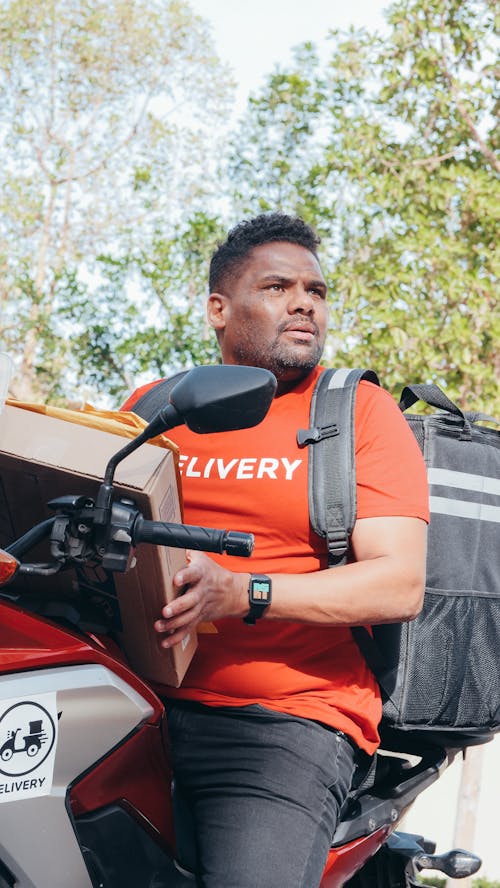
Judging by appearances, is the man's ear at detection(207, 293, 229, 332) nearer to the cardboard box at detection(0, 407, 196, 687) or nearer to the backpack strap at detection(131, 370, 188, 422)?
the backpack strap at detection(131, 370, 188, 422)

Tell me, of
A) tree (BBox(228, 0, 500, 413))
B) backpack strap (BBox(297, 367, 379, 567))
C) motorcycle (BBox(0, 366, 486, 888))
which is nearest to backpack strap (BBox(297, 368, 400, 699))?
backpack strap (BBox(297, 367, 379, 567))

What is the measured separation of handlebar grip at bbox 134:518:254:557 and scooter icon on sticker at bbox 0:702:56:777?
0.32m

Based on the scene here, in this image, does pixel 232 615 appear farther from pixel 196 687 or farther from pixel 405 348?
pixel 405 348

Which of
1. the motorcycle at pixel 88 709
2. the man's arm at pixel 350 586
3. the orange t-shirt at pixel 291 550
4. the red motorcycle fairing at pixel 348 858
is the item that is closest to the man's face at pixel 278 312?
the orange t-shirt at pixel 291 550

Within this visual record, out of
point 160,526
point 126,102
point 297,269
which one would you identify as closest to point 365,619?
point 160,526

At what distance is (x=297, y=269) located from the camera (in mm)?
2760

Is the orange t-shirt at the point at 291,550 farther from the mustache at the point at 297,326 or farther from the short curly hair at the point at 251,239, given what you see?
the short curly hair at the point at 251,239

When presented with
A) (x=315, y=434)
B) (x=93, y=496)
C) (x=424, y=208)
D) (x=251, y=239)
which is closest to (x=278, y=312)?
(x=251, y=239)

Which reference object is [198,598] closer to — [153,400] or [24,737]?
[24,737]

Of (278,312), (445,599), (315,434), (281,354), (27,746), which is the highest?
(278,312)

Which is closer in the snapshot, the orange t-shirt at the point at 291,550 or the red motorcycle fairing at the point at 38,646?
the red motorcycle fairing at the point at 38,646

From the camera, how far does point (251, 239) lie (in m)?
2.91

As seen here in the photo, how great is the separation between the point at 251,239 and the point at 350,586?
1.21m

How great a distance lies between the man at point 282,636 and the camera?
1.97 m
